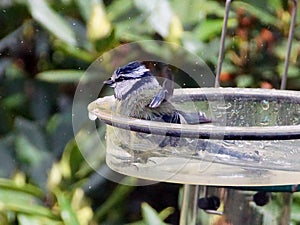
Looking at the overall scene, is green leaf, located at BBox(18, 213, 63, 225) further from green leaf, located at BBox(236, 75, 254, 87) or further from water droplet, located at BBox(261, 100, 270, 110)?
water droplet, located at BBox(261, 100, 270, 110)

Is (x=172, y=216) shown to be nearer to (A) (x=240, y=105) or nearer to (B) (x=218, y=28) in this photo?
(B) (x=218, y=28)

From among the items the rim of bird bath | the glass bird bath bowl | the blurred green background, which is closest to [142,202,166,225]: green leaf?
the blurred green background

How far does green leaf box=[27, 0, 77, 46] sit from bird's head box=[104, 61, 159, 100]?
0.76m

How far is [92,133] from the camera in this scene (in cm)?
157

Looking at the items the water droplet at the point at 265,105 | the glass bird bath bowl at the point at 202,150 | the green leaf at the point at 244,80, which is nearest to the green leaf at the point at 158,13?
the green leaf at the point at 244,80

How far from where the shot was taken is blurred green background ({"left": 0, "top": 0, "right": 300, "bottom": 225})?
1799 mm

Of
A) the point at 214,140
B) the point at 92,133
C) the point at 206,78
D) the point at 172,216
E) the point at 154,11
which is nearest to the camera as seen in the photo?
the point at 214,140

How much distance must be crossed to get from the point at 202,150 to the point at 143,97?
100mm

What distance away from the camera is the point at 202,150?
1018 mm

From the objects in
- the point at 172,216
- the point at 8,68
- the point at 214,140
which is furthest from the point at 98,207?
the point at 214,140

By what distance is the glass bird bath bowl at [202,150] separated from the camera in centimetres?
97

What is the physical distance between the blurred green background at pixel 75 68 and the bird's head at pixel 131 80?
0.69m

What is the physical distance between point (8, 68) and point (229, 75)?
1.61 feet

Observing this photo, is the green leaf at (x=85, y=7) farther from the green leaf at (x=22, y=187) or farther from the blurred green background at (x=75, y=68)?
the green leaf at (x=22, y=187)
